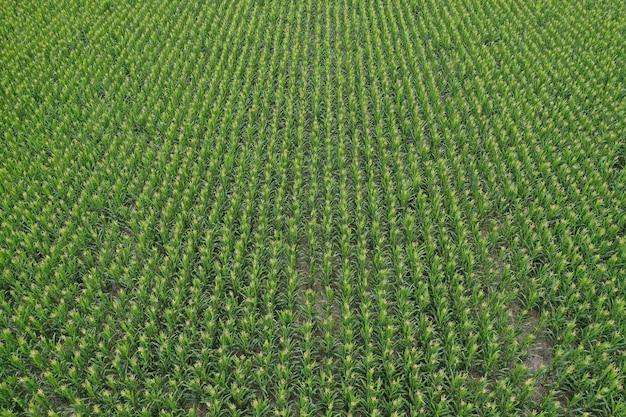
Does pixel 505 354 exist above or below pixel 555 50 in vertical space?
below

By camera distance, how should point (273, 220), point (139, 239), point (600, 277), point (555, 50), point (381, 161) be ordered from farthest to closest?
point (555, 50) < point (381, 161) < point (273, 220) < point (139, 239) < point (600, 277)

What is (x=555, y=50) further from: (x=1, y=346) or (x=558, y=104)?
(x=1, y=346)

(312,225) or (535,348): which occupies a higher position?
(312,225)

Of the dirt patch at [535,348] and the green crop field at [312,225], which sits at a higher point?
the green crop field at [312,225]

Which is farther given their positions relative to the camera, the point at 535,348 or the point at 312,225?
the point at 312,225

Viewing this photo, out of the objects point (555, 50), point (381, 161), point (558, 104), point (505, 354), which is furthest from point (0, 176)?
point (555, 50)

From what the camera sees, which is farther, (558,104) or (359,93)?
(359,93)

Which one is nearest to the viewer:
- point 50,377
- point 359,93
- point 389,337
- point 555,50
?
point 50,377

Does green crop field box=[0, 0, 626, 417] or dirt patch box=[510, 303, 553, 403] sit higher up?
green crop field box=[0, 0, 626, 417]
